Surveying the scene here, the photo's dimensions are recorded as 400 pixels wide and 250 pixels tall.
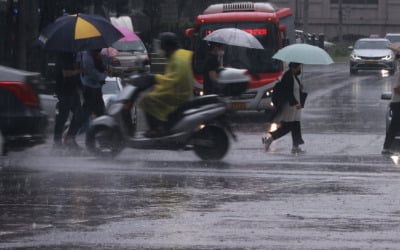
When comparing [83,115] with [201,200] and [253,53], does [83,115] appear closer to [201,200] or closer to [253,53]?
[201,200]

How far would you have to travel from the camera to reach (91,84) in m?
17.2

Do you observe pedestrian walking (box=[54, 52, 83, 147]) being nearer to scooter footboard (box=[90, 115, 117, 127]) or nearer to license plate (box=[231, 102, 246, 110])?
scooter footboard (box=[90, 115, 117, 127])

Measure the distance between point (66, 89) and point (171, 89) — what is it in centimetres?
279

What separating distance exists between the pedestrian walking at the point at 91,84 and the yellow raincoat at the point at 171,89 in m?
2.34

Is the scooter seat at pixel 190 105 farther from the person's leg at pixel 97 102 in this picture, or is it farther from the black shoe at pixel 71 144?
the person's leg at pixel 97 102

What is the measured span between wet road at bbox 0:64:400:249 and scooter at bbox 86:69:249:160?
24 centimetres

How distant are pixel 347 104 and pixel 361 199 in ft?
66.0

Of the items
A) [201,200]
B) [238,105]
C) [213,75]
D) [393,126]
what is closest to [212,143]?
[213,75]

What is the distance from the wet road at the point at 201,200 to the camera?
9.09 metres

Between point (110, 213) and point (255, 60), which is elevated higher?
point (110, 213)

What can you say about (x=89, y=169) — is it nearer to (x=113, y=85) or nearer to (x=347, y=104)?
(x=113, y=85)

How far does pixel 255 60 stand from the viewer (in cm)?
2659

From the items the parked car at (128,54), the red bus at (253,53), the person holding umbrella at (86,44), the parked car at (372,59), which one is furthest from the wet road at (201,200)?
the parked car at (372,59)

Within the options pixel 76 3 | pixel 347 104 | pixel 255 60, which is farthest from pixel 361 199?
pixel 76 3
